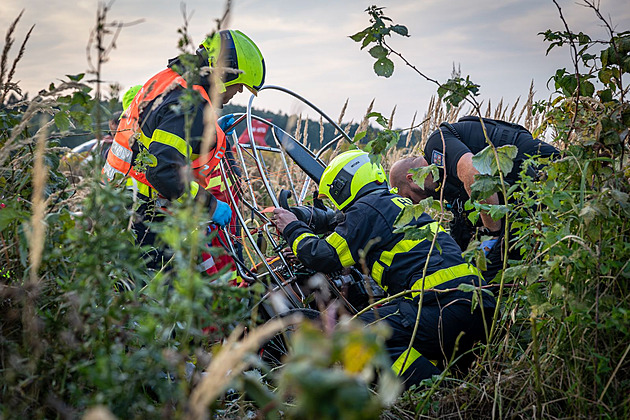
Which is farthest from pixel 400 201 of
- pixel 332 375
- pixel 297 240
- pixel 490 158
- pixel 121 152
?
pixel 332 375

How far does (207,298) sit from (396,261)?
2.32 metres

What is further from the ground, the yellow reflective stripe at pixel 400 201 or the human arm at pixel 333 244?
the yellow reflective stripe at pixel 400 201

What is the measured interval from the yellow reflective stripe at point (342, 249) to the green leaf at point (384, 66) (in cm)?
153

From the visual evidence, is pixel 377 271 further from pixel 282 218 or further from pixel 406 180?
pixel 406 180

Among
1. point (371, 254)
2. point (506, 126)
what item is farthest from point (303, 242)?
point (506, 126)

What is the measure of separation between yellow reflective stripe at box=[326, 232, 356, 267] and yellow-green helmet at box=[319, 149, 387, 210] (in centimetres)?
37

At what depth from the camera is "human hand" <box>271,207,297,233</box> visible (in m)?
3.56

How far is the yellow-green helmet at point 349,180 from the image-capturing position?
356cm

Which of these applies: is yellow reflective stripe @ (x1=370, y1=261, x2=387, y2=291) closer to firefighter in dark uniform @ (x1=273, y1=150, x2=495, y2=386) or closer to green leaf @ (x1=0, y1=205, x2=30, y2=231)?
firefighter in dark uniform @ (x1=273, y1=150, x2=495, y2=386)

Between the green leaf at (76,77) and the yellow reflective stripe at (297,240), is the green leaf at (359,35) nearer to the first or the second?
the green leaf at (76,77)

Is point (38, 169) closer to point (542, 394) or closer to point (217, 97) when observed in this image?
point (217, 97)

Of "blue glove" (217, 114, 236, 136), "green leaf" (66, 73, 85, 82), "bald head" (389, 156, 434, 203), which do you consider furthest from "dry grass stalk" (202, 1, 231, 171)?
"bald head" (389, 156, 434, 203)

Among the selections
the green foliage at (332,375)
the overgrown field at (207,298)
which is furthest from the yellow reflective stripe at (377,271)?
the green foliage at (332,375)

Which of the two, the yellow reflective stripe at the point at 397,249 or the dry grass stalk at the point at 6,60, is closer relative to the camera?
the dry grass stalk at the point at 6,60
